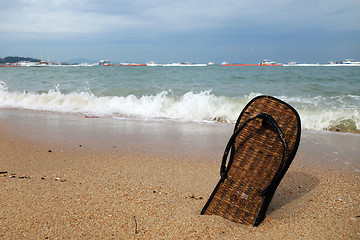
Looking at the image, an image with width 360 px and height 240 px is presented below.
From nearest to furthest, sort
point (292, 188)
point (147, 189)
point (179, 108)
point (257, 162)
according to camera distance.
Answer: point (257, 162) < point (147, 189) < point (292, 188) < point (179, 108)

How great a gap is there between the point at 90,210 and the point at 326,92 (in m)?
11.6

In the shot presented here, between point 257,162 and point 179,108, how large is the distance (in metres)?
6.13

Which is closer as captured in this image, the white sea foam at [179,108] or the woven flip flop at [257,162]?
the woven flip flop at [257,162]

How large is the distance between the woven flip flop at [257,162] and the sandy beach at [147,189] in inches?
4.5

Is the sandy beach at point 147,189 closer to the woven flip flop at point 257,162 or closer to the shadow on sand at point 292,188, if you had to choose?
the shadow on sand at point 292,188

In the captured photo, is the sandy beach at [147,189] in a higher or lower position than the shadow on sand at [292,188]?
higher

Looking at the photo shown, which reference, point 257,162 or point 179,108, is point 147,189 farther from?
point 179,108

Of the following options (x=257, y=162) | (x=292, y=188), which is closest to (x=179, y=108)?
(x=292, y=188)

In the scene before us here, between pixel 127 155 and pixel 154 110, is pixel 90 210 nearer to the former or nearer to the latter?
pixel 127 155

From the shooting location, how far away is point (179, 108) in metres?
8.33

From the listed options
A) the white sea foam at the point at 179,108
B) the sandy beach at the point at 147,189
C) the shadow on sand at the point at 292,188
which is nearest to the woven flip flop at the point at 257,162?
the sandy beach at the point at 147,189

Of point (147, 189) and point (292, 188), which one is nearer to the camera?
point (147, 189)

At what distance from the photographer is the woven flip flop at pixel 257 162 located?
210 cm

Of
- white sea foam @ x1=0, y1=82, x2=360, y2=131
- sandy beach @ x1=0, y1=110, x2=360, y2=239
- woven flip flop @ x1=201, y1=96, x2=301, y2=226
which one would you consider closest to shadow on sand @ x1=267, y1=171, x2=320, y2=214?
sandy beach @ x1=0, y1=110, x2=360, y2=239
